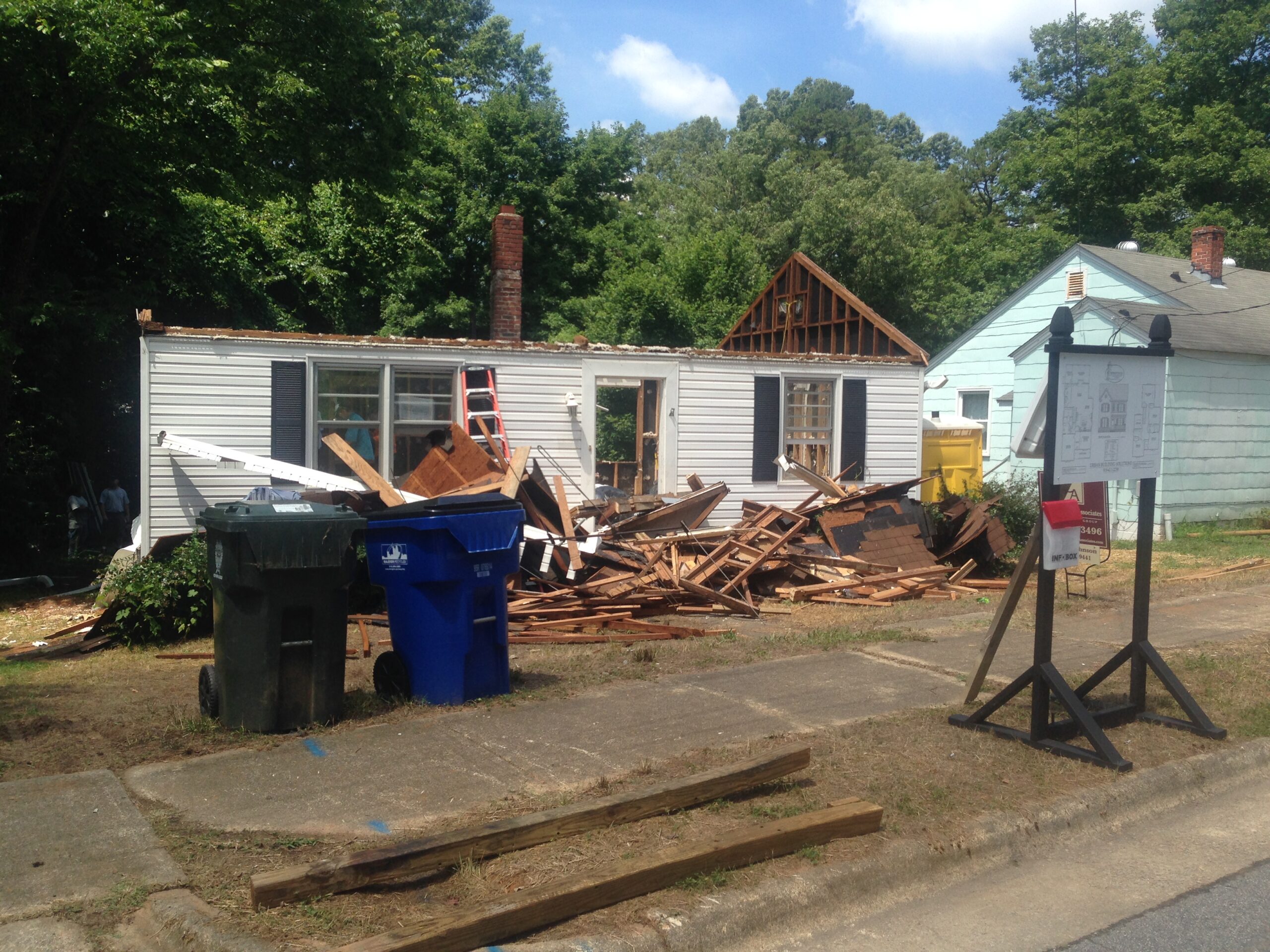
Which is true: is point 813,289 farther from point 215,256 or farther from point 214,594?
point 214,594

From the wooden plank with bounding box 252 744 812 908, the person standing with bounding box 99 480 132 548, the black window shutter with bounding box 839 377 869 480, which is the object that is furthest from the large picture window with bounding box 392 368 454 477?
the wooden plank with bounding box 252 744 812 908

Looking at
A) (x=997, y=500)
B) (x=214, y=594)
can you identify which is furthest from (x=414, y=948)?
(x=997, y=500)

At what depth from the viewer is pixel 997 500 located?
13953 mm

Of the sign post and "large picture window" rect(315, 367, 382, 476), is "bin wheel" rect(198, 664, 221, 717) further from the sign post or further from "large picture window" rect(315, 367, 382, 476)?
"large picture window" rect(315, 367, 382, 476)

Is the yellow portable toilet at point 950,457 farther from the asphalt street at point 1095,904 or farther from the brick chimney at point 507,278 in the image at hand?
the asphalt street at point 1095,904

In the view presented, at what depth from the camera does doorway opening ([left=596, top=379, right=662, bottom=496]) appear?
15.9 metres

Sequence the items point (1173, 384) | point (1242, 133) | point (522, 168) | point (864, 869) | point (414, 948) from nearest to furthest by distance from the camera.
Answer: point (414, 948)
point (864, 869)
point (1173, 384)
point (522, 168)
point (1242, 133)

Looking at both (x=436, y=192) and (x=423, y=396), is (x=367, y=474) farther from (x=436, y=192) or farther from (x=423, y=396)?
(x=436, y=192)

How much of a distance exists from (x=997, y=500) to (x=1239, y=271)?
15478mm

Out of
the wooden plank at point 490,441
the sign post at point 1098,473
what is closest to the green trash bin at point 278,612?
the sign post at point 1098,473

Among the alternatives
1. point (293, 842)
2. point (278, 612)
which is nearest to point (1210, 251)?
point (278, 612)

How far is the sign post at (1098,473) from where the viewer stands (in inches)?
244

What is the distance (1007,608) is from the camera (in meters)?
6.70

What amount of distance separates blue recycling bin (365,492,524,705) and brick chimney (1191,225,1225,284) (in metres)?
21.7
